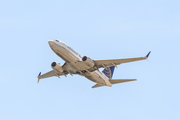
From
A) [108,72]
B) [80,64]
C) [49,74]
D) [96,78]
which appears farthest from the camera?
[108,72]

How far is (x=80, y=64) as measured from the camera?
55406 millimetres

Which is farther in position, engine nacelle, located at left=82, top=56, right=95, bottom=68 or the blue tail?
the blue tail

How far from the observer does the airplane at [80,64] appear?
5388 cm

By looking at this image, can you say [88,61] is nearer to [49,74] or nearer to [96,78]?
[96,78]

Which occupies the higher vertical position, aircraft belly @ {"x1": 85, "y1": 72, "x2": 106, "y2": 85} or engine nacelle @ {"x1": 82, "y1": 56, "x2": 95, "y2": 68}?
engine nacelle @ {"x1": 82, "y1": 56, "x2": 95, "y2": 68}

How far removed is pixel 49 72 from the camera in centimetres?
6506

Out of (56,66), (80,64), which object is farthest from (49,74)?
(80,64)

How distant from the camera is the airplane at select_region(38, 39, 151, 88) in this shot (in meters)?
53.9

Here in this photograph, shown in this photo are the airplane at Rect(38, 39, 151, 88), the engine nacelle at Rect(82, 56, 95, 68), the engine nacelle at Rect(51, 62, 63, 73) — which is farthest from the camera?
the engine nacelle at Rect(51, 62, 63, 73)

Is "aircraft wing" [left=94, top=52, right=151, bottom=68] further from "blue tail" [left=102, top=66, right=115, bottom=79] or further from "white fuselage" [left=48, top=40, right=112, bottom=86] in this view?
"blue tail" [left=102, top=66, right=115, bottom=79]

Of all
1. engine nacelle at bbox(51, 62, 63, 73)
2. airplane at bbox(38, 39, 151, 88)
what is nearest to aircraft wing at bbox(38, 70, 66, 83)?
airplane at bbox(38, 39, 151, 88)

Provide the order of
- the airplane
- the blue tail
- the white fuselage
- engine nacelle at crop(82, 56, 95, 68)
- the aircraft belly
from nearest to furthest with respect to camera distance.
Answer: the white fuselage → the airplane → engine nacelle at crop(82, 56, 95, 68) → the aircraft belly → the blue tail

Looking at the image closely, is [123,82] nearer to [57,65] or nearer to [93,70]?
[93,70]

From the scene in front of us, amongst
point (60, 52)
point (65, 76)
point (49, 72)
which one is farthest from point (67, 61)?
point (49, 72)
